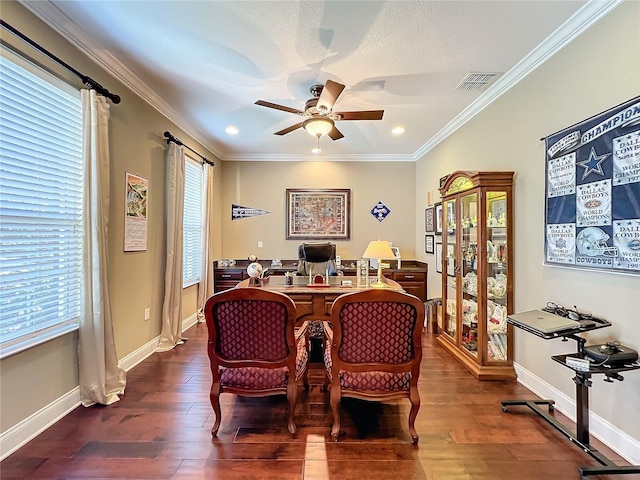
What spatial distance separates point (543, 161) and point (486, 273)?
111 centimetres

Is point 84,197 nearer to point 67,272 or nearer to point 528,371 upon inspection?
point 67,272

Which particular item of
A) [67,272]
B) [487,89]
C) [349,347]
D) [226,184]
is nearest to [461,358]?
[349,347]

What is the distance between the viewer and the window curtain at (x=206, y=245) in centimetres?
464

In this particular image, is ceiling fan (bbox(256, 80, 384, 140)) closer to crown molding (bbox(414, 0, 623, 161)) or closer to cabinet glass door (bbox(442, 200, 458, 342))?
crown molding (bbox(414, 0, 623, 161))

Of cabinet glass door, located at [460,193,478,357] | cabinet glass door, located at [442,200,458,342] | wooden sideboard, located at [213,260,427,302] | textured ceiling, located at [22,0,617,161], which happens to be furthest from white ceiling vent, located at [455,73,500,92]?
wooden sideboard, located at [213,260,427,302]

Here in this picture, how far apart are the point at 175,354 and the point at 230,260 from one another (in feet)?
7.64

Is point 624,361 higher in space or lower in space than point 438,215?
lower

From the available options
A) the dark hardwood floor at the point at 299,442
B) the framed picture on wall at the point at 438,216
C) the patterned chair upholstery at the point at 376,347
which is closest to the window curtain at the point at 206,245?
the dark hardwood floor at the point at 299,442

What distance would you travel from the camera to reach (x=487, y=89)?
307 cm

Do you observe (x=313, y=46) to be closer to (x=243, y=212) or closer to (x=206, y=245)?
(x=206, y=245)

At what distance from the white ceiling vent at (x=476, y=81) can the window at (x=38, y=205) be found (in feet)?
10.9

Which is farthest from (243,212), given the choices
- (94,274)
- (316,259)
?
(94,274)

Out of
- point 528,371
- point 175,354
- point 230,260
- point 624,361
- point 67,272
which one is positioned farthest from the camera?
point 230,260

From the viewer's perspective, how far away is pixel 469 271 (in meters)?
3.25
